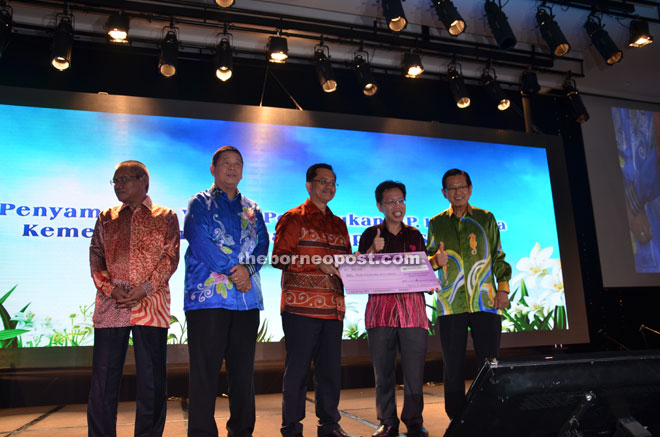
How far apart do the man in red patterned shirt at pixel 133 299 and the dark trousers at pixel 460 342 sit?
1.46m

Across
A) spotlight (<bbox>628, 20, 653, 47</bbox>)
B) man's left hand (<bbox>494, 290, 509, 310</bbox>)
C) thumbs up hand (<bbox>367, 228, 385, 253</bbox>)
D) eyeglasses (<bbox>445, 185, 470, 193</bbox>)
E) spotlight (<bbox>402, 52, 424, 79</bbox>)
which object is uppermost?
spotlight (<bbox>628, 20, 653, 47</bbox>)

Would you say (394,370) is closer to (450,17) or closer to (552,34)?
(450,17)

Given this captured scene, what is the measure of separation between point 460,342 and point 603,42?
11.8ft

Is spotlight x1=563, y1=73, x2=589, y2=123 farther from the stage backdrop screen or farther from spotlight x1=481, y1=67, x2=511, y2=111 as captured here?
spotlight x1=481, y1=67, x2=511, y2=111

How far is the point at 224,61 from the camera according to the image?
4.16 meters

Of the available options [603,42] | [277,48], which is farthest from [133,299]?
[603,42]

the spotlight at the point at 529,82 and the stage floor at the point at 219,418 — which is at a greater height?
the spotlight at the point at 529,82

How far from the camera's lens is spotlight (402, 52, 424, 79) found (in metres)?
4.57

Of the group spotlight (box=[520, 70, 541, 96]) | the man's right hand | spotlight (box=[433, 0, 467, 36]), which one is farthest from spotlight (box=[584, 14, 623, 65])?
the man's right hand

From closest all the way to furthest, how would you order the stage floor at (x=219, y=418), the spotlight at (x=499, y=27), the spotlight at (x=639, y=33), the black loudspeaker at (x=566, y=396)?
the black loudspeaker at (x=566, y=396) → the stage floor at (x=219, y=418) → the spotlight at (x=499, y=27) → the spotlight at (x=639, y=33)

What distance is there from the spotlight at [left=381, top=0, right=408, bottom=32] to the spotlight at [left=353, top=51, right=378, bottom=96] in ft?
2.09

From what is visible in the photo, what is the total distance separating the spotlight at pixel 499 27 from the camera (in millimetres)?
4098

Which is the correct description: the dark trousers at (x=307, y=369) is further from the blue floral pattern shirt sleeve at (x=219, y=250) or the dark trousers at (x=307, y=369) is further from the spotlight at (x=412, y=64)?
the spotlight at (x=412, y=64)

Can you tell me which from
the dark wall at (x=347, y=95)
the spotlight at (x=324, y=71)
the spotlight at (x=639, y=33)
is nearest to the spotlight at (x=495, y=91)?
the dark wall at (x=347, y=95)
